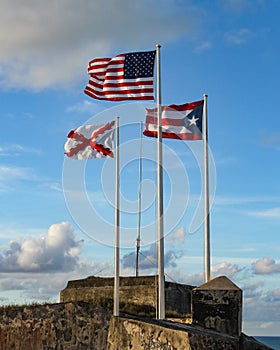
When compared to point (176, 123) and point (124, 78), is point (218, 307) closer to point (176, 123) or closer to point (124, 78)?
point (176, 123)

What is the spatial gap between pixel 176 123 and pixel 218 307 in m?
9.23

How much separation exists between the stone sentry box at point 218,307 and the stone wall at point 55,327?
6205 mm

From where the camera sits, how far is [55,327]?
57.0 ft

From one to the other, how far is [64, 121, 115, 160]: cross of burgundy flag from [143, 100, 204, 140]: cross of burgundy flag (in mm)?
1285

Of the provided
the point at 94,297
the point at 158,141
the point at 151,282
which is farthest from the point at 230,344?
the point at 94,297

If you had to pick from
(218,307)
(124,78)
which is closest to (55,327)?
(218,307)

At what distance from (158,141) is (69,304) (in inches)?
217

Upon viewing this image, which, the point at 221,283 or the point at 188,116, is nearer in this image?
the point at 221,283

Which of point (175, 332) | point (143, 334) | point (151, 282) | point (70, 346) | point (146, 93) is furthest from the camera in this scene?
point (151, 282)

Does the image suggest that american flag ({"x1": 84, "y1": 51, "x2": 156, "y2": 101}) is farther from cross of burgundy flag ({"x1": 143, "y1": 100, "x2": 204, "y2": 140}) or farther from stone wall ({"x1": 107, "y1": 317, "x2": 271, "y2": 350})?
stone wall ({"x1": 107, "y1": 317, "x2": 271, "y2": 350})

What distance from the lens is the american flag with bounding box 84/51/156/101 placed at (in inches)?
757

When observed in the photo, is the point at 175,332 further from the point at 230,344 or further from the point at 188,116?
the point at 188,116

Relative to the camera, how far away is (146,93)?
63.1 ft

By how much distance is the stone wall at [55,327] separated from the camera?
17.3 metres
